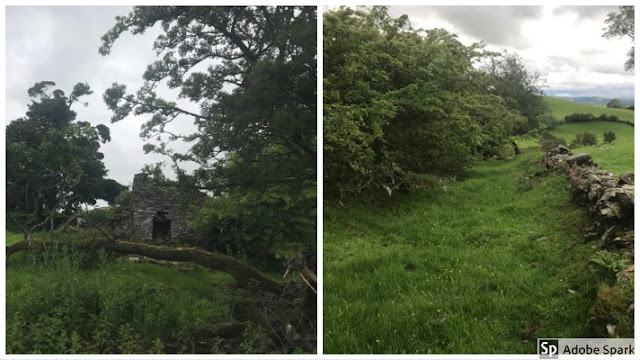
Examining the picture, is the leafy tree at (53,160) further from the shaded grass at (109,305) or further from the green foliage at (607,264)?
the green foliage at (607,264)

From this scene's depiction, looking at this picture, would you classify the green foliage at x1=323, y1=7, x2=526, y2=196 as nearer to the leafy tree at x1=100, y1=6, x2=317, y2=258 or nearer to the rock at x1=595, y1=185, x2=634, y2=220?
the leafy tree at x1=100, y1=6, x2=317, y2=258

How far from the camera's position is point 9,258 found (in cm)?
278

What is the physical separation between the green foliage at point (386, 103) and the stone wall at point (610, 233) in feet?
6.34

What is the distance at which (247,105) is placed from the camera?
2.94 metres

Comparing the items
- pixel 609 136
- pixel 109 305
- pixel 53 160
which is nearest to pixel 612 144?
pixel 609 136

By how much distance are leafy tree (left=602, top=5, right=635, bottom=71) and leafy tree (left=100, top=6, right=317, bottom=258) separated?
2523mm

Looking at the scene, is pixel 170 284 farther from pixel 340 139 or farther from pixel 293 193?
pixel 340 139

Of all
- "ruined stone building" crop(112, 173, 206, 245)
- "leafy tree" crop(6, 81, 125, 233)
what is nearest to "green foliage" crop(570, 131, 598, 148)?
"ruined stone building" crop(112, 173, 206, 245)

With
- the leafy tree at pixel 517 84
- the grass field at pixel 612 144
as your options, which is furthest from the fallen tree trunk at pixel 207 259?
the leafy tree at pixel 517 84

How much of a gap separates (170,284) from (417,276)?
1.95 meters

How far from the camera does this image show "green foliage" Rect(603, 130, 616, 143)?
8.15 m

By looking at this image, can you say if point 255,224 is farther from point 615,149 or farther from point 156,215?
point 615,149

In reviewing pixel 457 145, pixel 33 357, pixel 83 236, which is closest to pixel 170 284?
pixel 83 236

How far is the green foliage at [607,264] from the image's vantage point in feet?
9.75
